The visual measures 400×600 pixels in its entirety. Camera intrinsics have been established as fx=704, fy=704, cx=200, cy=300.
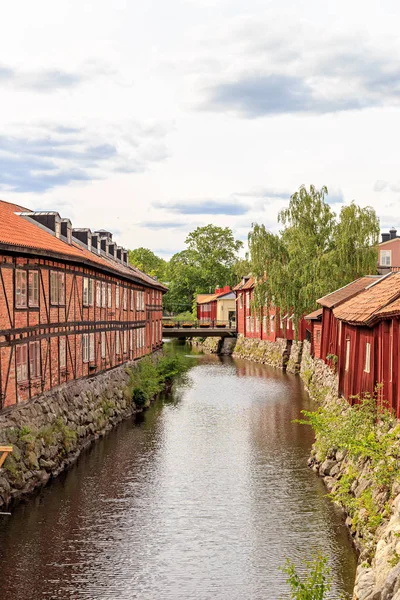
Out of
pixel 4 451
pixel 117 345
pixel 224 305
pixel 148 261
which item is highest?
pixel 148 261

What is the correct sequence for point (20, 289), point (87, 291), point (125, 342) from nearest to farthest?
1. point (20, 289)
2. point (87, 291)
3. point (125, 342)

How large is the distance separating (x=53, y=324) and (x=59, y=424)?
12.0 ft

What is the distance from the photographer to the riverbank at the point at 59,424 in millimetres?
19719

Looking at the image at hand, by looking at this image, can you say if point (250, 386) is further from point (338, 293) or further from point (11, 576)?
point (11, 576)

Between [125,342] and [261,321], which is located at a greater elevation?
[261,321]

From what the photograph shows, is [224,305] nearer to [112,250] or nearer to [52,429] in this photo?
[112,250]

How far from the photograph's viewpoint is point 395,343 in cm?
1788

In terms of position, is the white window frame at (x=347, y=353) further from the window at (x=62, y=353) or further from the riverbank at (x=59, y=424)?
the window at (x=62, y=353)

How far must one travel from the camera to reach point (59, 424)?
24.0 meters

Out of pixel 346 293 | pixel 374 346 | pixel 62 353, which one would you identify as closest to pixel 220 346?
pixel 346 293

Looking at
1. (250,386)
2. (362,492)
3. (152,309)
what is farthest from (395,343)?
(152,309)

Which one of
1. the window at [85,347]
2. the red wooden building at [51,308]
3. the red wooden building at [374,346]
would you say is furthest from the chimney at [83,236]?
the red wooden building at [374,346]

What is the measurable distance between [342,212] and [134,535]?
3438 cm

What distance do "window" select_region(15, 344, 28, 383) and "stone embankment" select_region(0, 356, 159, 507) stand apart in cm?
89
